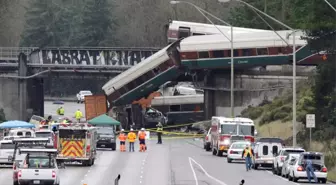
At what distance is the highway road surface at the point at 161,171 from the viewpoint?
4453 cm

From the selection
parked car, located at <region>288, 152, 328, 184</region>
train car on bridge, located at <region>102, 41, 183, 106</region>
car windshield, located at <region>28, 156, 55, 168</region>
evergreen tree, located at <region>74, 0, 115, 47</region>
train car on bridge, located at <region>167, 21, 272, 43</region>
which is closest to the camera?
car windshield, located at <region>28, 156, 55, 168</region>

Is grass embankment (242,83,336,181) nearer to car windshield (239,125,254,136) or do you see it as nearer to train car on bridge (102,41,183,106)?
car windshield (239,125,254,136)

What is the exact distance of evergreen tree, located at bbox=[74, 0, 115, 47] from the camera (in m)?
150

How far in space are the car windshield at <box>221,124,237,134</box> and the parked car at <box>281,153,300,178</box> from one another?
14629 mm

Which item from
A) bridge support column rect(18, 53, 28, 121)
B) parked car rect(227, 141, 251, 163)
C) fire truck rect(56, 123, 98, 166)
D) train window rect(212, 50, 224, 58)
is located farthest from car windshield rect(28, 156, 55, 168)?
bridge support column rect(18, 53, 28, 121)

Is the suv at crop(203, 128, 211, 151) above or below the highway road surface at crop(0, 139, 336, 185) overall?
above

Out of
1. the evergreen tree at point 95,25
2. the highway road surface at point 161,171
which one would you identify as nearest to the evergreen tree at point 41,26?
the evergreen tree at point 95,25

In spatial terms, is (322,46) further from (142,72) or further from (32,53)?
(32,53)

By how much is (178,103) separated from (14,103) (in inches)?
654

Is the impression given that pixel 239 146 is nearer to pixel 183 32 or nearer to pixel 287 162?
pixel 287 162

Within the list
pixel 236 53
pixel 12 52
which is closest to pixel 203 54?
pixel 236 53

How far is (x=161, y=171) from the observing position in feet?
167

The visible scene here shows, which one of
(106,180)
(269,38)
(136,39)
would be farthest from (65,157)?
(136,39)

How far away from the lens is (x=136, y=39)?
152 metres
